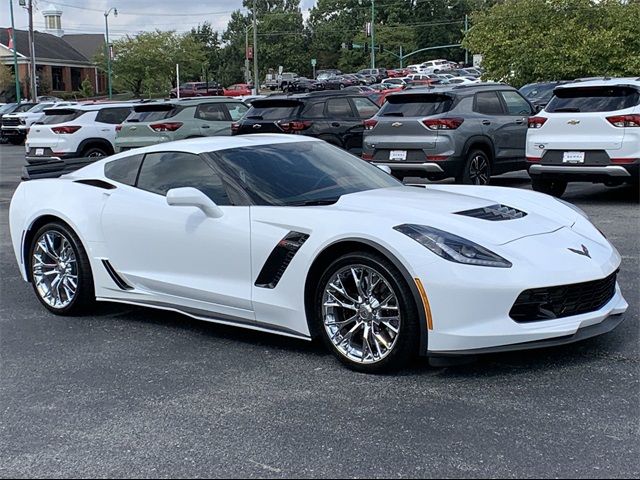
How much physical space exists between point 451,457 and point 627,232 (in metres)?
6.23

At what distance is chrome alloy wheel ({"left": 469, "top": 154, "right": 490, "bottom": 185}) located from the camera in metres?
12.4

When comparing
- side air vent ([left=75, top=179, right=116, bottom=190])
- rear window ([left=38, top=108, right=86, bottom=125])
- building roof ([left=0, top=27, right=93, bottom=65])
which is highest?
building roof ([left=0, top=27, right=93, bottom=65])

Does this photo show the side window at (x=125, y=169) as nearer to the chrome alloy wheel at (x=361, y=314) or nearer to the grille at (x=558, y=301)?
the chrome alloy wheel at (x=361, y=314)

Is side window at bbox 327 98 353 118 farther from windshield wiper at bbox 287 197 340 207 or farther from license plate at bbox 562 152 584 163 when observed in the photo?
windshield wiper at bbox 287 197 340 207

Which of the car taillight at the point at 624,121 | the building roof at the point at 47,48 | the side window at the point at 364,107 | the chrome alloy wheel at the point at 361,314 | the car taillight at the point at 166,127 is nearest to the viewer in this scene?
the chrome alloy wheel at the point at 361,314

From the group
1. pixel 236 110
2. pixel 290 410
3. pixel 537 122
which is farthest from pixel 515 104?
pixel 290 410

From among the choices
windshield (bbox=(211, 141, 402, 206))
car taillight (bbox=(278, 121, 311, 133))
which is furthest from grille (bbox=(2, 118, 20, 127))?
windshield (bbox=(211, 141, 402, 206))

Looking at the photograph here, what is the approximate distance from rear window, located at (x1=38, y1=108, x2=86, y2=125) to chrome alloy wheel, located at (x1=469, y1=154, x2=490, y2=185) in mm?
11125

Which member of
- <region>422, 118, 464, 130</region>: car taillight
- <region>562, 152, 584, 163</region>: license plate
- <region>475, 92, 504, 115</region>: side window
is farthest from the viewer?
<region>475, 92, 504, 115</region>: side window

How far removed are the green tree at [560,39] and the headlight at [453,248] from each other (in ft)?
78.1

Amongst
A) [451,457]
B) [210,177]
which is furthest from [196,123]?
[451,457]

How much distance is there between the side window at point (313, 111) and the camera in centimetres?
1538

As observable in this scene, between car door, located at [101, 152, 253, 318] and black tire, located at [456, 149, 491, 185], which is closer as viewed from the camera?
car door, located at [101, 152, 253, 318]

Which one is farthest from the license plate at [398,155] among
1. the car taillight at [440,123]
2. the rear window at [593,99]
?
the rear window at [593,99]
